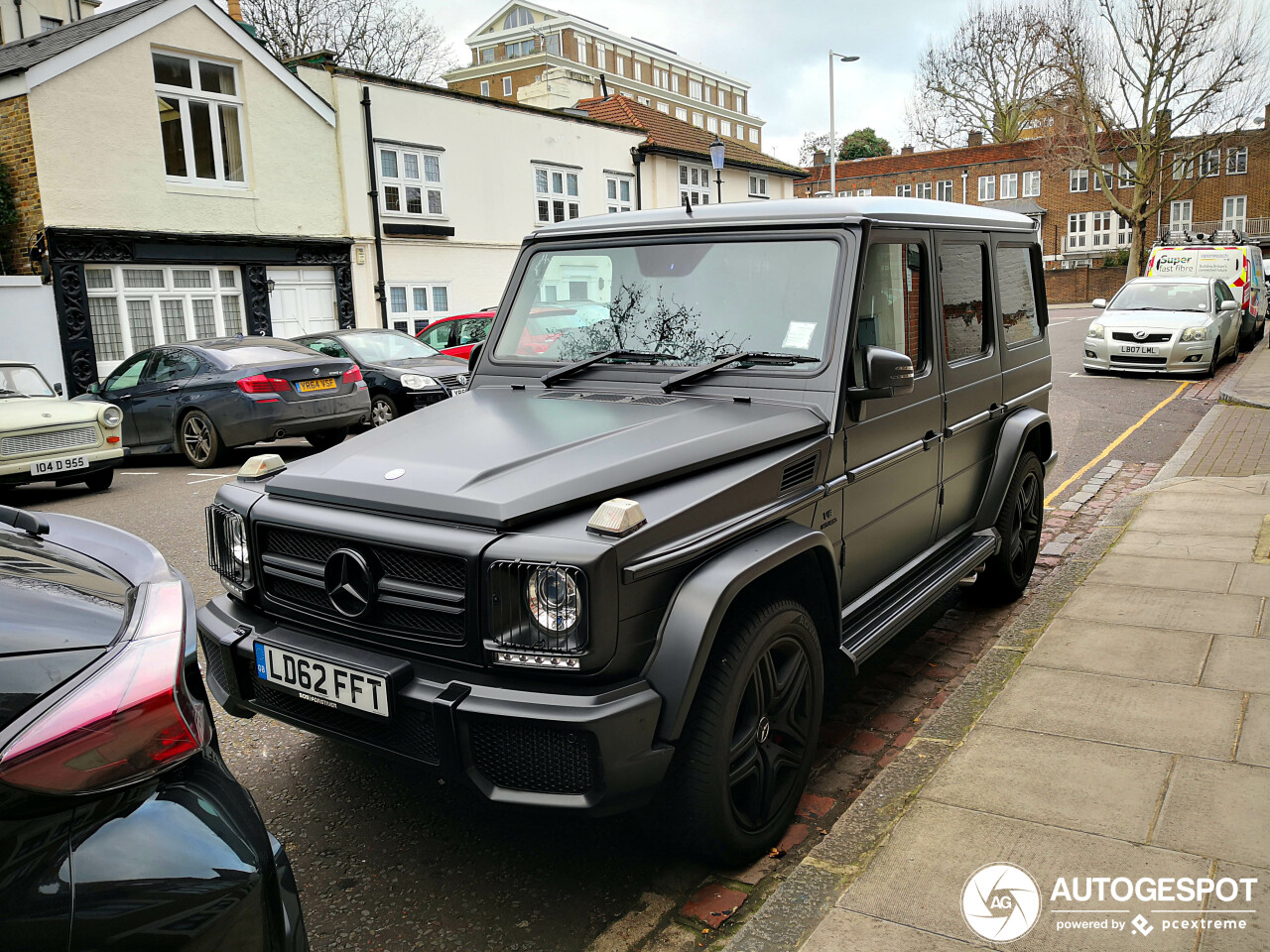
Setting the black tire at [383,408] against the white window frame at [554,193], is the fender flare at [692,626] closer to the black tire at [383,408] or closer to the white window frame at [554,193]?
the black tire at [383,408]

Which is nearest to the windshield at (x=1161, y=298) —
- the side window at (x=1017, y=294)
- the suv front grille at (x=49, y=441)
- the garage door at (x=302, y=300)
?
the side window at (x=1017, y=294)

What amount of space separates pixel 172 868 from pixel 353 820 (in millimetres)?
1923

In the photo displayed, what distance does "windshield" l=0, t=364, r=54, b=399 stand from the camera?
1075cm

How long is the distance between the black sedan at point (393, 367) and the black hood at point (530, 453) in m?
9.89

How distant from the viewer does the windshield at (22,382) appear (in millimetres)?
10750

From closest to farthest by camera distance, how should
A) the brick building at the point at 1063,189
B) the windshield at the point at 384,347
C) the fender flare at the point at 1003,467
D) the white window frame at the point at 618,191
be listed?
1. the fender flare at the point at 1003,467
2. the windshield at the point at 384,347
3. the white window frame at the point at 618,191
4. the brick building at the point at 1063,189

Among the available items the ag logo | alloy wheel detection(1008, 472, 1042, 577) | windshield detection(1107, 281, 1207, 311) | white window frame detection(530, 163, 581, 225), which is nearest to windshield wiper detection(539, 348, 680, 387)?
the ag logo

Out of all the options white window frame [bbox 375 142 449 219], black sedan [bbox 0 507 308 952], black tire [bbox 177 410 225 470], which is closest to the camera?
black sedan [bbox 0 507 308 952]

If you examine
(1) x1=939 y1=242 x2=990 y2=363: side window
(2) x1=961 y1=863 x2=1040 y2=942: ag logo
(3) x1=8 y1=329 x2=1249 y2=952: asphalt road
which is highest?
(1) x1=939 y1=242 x2=990 y2=363: side window

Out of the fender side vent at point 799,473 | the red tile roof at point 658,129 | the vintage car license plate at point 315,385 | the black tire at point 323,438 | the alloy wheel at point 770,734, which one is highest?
the red tile roof at point 658,129

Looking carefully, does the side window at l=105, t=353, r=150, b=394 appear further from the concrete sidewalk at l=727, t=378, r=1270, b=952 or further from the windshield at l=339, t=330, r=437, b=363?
the concrete sidewalk at l=727, t=378, r=1270, b=952

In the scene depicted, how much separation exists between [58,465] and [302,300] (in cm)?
1200

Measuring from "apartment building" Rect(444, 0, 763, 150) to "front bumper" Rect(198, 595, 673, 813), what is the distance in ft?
225

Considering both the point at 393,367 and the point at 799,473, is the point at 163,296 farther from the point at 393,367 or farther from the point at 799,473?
the point at 799,473
